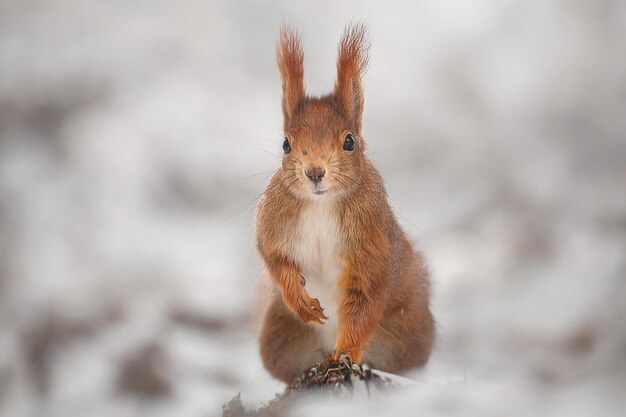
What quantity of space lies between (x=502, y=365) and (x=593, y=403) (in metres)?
0.33

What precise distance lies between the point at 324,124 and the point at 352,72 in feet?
0.29

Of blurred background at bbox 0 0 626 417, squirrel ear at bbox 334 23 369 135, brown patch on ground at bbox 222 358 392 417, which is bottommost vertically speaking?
brown patch on ground at bbox 222 358 392 417

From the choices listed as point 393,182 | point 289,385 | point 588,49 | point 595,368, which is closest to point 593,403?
point 595,368

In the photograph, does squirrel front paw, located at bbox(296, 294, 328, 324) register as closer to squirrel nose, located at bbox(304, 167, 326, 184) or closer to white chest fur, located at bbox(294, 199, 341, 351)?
white chest fur, located at bbox(294, 199, 341, 351)

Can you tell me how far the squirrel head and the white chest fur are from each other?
0.06m

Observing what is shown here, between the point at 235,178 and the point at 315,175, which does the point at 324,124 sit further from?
Answer: the point at 235,178

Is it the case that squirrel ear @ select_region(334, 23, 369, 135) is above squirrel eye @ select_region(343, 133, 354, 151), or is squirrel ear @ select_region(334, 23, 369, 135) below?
above

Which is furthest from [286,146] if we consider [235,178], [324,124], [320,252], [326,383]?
[235,178]

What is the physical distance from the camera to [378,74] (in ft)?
7.21

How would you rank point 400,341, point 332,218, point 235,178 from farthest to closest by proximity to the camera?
1. point 235,178
2. point 400,341
3. point 332,218

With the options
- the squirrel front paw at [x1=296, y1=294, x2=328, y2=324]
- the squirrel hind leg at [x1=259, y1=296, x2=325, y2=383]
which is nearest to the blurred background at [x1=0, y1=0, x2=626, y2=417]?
the squirrel hind leg at [x1=259, y1=296, x2=325, y2=383]

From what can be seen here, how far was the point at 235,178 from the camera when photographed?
229 cm

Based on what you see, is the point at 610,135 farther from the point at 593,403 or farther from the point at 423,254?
the point at 593,403

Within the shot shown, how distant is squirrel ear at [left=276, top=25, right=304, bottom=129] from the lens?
1.37 metres
